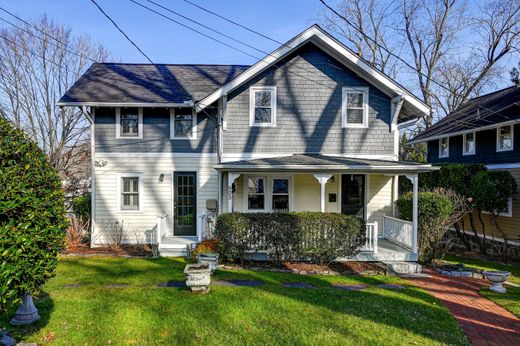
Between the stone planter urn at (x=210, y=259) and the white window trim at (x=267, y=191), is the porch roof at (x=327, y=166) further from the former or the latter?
the stone planter urn at (x=210, y=259)

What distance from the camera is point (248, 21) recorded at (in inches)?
414

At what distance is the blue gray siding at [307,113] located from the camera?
37.7ft

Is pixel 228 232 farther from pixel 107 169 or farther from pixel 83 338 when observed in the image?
pixel 107 169

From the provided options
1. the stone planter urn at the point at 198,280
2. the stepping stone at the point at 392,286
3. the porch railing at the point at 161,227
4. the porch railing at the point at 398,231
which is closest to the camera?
the stone planter urn at the point at 198,280

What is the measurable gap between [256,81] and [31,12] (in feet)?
56.6

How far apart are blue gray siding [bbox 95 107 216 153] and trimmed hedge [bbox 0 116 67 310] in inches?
295

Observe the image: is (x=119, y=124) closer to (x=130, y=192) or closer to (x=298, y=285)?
(x=130, y=192)

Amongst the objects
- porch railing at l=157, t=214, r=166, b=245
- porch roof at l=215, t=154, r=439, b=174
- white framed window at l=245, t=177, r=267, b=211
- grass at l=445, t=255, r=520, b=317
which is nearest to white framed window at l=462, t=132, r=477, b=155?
grass at l=445, t=255, r=520, b=317

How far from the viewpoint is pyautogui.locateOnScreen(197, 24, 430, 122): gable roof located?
10.9 metres

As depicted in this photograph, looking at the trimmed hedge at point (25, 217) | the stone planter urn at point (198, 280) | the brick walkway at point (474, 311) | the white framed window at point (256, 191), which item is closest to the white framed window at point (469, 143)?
the brick walkway at point (474, 311)

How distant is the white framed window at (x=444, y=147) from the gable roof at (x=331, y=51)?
7130 millimetres

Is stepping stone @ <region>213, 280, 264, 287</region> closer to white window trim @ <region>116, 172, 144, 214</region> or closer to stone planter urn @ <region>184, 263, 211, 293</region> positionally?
stone planter urn @ <region>184, 263, 211, 293</region>

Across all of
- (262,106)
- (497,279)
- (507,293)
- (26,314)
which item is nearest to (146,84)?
(262,106)

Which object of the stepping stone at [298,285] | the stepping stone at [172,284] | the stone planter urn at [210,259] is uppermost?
the stone planter urn at [210,259]
